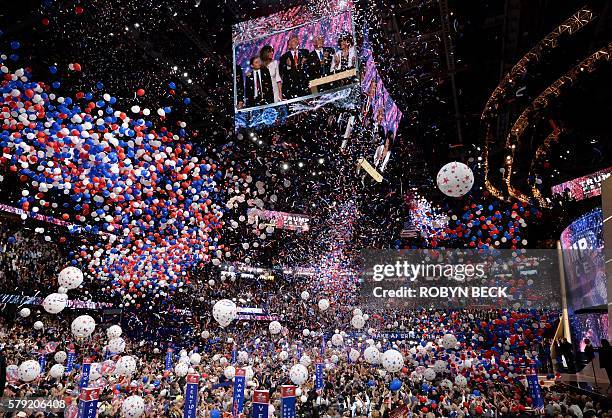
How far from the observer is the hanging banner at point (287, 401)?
187 inches

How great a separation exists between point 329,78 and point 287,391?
3205mm

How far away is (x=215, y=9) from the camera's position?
5105 millimetres

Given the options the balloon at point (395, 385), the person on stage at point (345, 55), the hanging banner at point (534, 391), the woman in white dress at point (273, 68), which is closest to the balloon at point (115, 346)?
the balloon at point (395, 385)

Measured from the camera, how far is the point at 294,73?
3.95 m

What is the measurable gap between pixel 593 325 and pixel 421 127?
5900mm

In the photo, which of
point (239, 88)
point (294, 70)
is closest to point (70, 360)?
point (239, 88)

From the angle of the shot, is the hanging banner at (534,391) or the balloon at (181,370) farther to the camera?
the balloon at (181,370)

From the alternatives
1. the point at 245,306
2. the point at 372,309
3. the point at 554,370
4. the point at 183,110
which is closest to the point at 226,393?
the point at 183,110

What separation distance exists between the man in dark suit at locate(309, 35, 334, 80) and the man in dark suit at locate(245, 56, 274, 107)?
43 centimetres

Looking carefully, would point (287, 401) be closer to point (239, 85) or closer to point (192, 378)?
point (192, 378)

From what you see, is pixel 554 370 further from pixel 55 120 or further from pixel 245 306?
pixel 245 306

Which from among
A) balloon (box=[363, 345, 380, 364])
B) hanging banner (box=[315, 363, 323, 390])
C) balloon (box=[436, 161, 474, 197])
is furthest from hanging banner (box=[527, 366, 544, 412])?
balloon (box=[436, 161, 474, 197])

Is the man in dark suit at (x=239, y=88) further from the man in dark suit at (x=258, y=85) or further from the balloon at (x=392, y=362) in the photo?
the balloon at (x=392, y=362)

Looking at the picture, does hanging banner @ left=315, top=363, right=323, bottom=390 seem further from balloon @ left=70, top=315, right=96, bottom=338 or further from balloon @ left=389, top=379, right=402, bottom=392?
balloon @ left=70, top=315, right=96, bottom=338
